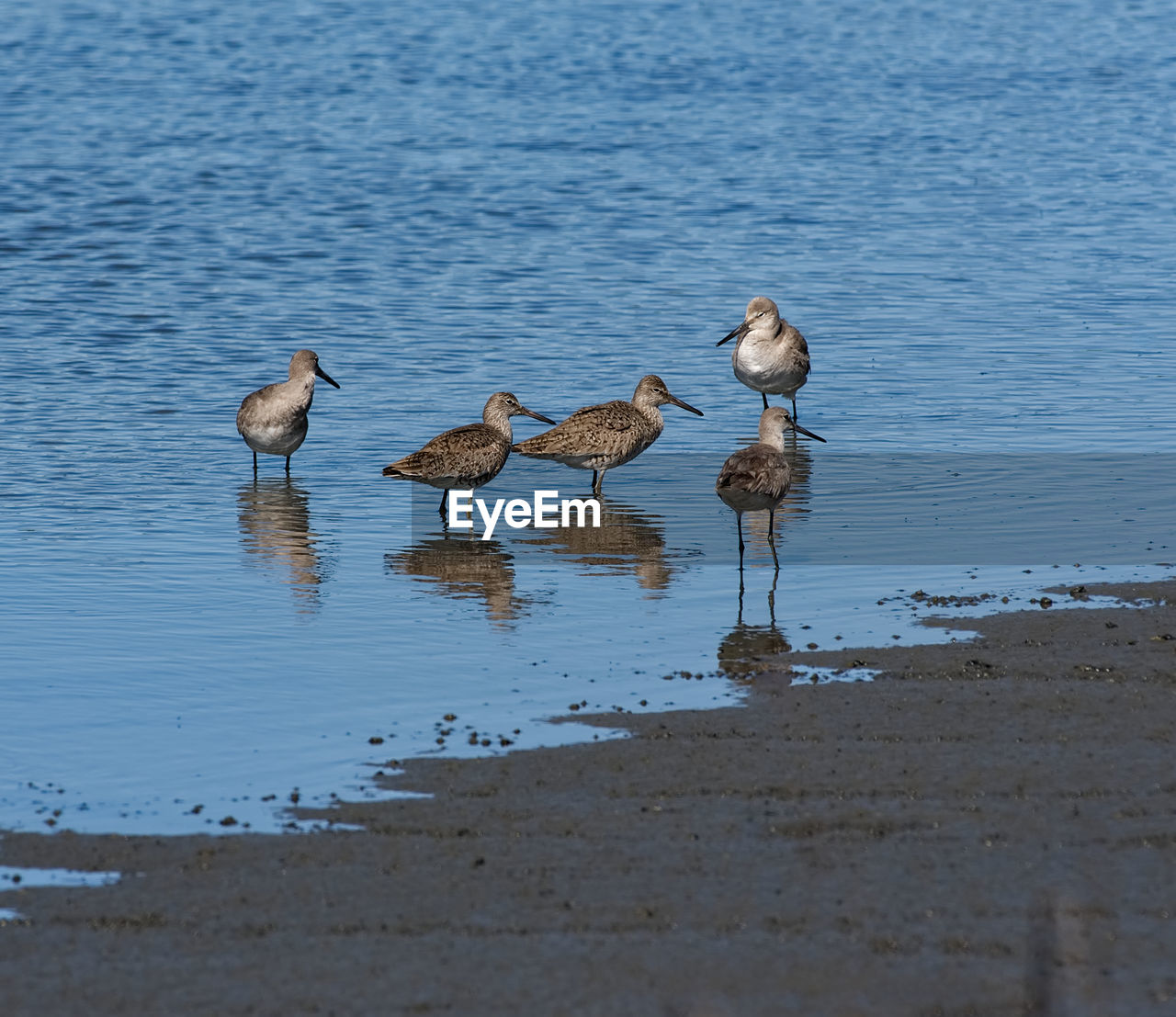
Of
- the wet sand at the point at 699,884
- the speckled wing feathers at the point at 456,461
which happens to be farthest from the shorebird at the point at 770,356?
the wet sand at the point at 699,884

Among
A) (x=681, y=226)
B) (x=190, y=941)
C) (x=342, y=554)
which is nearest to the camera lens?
(x=190, y=941)

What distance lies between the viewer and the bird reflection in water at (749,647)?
30.7 feet

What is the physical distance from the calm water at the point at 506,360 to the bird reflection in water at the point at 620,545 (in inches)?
2.2

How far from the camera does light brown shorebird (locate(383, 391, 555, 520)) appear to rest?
45.1 feet

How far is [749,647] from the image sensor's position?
9.84m

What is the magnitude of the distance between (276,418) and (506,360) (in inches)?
191

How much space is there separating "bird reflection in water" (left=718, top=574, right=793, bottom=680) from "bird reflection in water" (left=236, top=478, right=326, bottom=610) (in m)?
2.63

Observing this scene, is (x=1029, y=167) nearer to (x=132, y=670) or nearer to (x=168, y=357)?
(x=168, y=357)

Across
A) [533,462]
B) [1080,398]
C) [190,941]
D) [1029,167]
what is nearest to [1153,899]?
[190,941]

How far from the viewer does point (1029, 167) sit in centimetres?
3228

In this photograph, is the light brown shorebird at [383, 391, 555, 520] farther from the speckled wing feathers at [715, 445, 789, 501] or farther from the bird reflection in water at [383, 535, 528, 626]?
the speckled wing feathers at [715, 445, 789, 501]

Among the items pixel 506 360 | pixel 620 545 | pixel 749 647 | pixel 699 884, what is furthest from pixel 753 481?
pixel 506 360

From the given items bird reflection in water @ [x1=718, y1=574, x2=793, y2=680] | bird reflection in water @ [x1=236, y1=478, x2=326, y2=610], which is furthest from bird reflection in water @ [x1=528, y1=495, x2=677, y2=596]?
bird reflection in water @ [x1=236, y1=478, x2=326, y2=610]

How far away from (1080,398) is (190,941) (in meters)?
13.0
